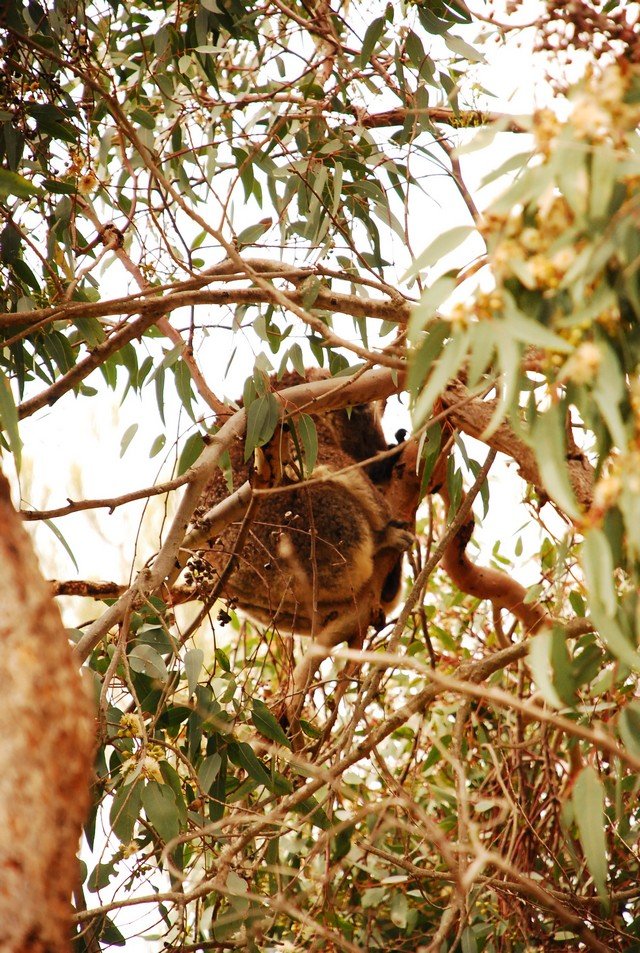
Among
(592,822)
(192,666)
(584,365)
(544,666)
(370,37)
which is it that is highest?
(370,37)

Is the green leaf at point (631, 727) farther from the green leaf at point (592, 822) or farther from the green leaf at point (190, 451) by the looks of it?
the green leaf at point (190, 451)

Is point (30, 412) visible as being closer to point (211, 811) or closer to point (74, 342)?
point (74, 342)

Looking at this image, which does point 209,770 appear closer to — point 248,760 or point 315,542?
point 248,760

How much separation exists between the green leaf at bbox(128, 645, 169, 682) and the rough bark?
3.98ft

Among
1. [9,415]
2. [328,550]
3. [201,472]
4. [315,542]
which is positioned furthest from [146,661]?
[328,550]

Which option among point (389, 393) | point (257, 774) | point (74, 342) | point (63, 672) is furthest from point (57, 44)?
point (63, 672)

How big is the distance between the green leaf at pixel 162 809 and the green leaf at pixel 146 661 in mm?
263

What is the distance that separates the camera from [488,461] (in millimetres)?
2404

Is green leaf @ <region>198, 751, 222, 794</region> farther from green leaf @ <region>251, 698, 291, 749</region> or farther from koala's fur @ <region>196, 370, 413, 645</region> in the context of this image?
koala's fur @ <region>196, 370, 413, 645</region>

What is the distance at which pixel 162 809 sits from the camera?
192 cm

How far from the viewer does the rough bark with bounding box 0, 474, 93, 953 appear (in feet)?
2.69

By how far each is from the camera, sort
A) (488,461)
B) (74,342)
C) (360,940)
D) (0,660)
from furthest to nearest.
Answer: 1. (360,940)
2. (74,342)
3. (488,461)
4. (0,660)

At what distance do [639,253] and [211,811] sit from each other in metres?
1.82

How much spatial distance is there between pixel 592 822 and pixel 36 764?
81 cm
